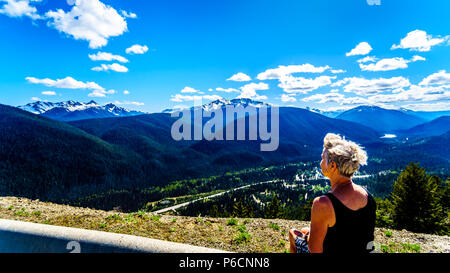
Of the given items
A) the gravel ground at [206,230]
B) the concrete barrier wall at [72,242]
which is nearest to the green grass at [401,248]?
the gravel ground at [206,230]

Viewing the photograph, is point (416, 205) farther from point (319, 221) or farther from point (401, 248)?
point (319, 221)

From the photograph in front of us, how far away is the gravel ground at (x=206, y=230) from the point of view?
347 inches

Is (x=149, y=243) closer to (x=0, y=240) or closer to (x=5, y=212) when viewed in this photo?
(x=0, y=240)

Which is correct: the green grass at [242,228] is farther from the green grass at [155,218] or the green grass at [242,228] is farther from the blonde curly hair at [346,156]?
the blonde curly hair at [346,156]

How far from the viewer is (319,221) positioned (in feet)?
11.6

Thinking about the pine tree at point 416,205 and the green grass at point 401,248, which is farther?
the pine tree at point 416,205

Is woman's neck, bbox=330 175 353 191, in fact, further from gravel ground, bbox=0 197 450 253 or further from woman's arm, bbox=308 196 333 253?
gravel ground, bbox=0 197 450 253

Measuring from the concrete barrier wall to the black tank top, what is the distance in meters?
2.41

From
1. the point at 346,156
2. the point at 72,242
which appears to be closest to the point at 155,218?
the point at 72,242

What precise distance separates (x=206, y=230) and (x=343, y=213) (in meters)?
7.38

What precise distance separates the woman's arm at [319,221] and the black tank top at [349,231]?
8 cm
